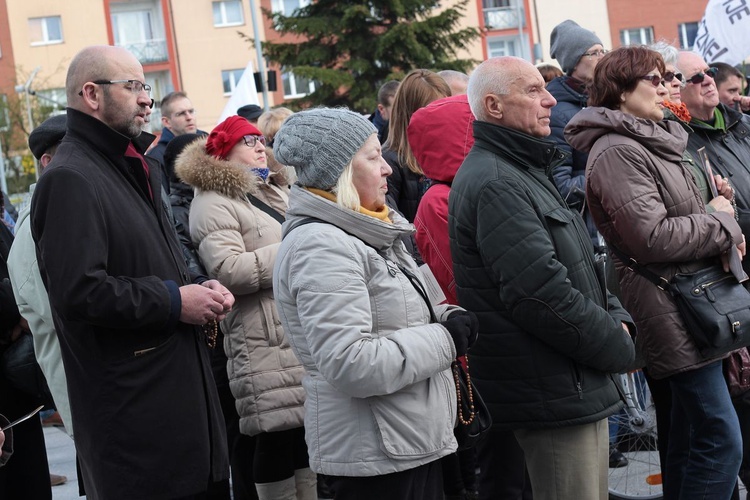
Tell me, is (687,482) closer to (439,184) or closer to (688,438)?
(688,438)

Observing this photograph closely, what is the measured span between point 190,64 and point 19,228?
4139 centimetres

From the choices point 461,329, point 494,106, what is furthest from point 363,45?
point 461,329

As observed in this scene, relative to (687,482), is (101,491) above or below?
above

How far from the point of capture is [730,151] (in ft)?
17.6

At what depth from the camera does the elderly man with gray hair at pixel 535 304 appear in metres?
3.89

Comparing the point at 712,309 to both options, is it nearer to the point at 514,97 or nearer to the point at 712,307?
the point at 712,307

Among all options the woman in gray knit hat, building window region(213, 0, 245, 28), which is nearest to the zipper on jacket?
the woman in gray knit hat

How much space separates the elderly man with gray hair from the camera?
3893mm

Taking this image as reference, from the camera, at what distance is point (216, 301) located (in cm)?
375

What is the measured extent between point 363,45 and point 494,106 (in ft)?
72.4

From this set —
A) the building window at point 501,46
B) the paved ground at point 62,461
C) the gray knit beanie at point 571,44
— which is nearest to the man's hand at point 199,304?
the paved ground at point 62,461

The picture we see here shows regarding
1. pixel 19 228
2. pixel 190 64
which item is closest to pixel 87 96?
pixel 19 228

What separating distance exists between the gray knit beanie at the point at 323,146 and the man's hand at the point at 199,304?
538 mm

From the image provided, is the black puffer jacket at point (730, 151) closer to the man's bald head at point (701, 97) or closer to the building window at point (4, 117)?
the man's bald head at point (701, 97)
